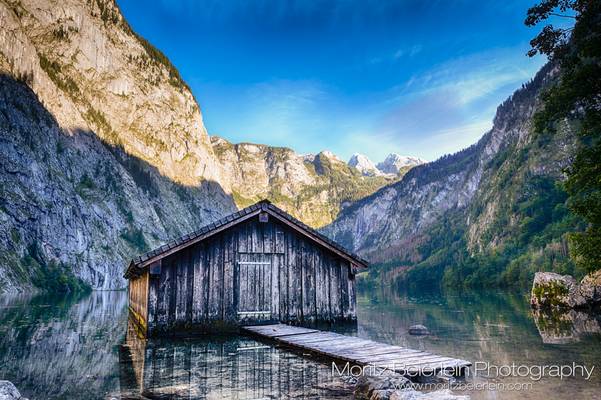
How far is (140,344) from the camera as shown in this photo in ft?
41.4

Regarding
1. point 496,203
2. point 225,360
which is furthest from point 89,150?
point 496,203

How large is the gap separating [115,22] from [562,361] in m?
117

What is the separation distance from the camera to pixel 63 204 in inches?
2399

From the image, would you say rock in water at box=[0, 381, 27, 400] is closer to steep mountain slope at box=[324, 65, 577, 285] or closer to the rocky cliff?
the rocky cliff

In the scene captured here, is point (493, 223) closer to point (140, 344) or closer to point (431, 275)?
point (431, 275)

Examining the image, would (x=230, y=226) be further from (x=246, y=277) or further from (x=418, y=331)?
(x=418, y=331)

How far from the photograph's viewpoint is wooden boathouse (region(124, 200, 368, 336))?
1420cm

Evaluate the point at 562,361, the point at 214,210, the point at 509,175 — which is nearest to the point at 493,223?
the point at 509,175

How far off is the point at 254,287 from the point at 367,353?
697cm

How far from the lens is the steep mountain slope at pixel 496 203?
3118 inches

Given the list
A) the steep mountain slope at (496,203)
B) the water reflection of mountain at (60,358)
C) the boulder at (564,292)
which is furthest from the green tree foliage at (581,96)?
the steep mountain slope at (496,203)

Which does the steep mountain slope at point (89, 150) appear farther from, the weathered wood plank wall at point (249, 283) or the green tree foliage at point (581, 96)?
the green tree foliage at point (581, 96)

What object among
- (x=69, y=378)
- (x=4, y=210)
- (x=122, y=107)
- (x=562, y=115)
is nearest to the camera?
(x=69, y=378)

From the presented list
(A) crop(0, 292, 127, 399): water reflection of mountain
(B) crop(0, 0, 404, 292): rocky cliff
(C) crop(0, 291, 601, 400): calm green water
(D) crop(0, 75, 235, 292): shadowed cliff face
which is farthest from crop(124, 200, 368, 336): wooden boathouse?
(B) crop(0, 0, 404, 292): rocky cliff
